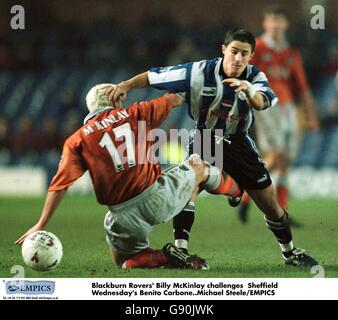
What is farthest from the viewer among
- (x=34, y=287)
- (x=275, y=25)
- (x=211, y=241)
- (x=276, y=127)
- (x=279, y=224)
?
(x=276, y=127)

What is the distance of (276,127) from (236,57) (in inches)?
94.1

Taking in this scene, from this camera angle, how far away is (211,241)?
5625 mm

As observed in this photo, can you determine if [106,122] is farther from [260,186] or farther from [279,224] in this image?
[279,224]

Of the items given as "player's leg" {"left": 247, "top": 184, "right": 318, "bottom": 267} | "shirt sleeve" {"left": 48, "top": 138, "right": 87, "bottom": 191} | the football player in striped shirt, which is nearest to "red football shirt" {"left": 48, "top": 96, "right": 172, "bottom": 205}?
"shirt sleeve" {"left": 48, "top": 138, "right": 87, "bottom": 191}

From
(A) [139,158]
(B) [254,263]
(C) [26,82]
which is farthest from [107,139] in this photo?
(C) [26,82]

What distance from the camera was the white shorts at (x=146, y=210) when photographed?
14.9 feet

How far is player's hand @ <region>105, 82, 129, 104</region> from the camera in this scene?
4.57m

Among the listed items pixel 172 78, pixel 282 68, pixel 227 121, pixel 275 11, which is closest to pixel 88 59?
pixel 282 68

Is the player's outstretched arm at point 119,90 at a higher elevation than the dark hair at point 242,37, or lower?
lower

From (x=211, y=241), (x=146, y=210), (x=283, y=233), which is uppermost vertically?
(x=146, y=210)

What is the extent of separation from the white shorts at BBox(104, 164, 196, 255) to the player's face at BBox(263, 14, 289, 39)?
211 centimetres

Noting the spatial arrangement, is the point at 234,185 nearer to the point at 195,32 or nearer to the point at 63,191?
→ the point at 63,191

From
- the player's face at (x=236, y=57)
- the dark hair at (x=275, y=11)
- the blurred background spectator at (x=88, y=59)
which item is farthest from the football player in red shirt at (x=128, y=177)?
Result: the blurred background spectator at (x=88, y=59)

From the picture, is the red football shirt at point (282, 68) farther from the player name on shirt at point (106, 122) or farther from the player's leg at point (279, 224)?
the player name on shirt at point (106, 122)
